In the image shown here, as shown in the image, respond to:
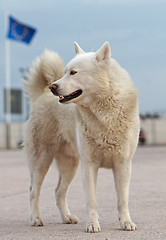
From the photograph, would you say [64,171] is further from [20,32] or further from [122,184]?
[20,32]

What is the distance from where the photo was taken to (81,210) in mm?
7262

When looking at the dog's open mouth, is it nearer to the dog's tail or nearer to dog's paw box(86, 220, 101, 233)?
dog's paw box(86, 220, 101, 233)

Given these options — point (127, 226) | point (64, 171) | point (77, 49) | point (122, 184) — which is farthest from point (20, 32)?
point (127, 226)

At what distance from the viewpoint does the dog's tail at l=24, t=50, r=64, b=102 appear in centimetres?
701

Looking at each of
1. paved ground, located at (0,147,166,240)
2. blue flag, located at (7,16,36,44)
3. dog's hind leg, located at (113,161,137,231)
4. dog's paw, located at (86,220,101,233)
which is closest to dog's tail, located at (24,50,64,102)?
paved ground, located at (0,147,166,240)

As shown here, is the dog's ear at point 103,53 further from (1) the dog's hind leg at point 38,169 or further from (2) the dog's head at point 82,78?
(1) the dog's hind leg at point 38,169


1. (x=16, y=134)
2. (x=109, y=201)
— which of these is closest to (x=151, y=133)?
(x=16, y=134)

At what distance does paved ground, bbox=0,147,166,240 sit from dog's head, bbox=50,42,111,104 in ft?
4.58

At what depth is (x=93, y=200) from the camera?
5.48m

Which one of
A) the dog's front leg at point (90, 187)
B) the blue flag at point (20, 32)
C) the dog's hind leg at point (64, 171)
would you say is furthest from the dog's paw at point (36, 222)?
the blue flag at point (20, 32)

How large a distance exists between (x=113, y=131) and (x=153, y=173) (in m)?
7.55

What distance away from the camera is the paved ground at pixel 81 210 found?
5.23 m

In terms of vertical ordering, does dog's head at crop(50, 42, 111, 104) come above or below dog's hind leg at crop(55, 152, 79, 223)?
above

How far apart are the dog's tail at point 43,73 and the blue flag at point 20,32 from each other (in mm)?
31253
